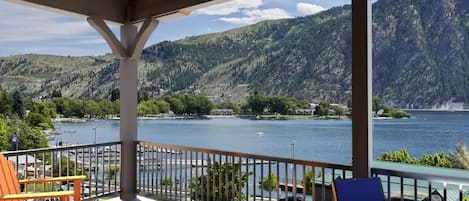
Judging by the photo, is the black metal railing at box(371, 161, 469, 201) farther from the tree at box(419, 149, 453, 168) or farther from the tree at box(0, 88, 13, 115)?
the tree at box(0, 88, 13, 115)

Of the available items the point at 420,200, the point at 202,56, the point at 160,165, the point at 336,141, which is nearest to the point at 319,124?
the point at 336,141

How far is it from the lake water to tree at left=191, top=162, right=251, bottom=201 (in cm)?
183

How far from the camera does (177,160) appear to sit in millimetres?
5457

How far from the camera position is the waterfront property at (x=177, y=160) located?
341 cm

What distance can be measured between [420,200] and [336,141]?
5.20 meters

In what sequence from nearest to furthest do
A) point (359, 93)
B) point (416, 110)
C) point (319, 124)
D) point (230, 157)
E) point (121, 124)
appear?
1. point (359, 93)
2. point (230, 157)
3. point (416, 110)
4. point (121, 124)
5. point (319, 124)

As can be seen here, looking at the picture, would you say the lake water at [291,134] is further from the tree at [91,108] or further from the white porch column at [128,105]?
the white porch column at [128,105]

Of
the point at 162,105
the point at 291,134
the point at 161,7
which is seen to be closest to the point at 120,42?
the point at 161,7

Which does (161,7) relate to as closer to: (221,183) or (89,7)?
(89,7)

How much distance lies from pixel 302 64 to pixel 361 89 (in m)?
4.91

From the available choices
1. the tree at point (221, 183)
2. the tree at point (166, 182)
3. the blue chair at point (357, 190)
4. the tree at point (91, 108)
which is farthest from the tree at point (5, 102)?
the blue chair at point (357, 190)

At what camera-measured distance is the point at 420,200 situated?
371 cm

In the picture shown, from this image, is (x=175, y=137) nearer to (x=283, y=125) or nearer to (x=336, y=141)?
(x=283, y=125)

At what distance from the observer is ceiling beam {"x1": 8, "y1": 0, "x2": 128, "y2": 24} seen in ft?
15.5
